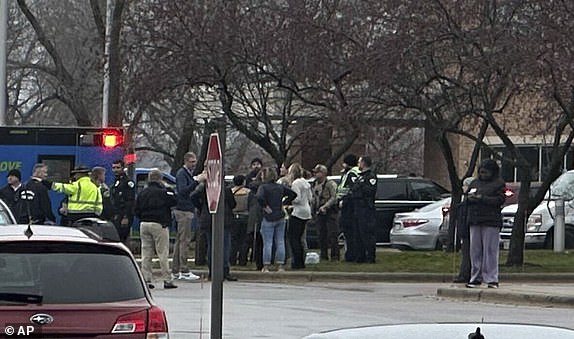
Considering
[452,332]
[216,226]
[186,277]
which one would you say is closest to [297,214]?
[186,277]

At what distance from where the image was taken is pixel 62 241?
8547 millimetres

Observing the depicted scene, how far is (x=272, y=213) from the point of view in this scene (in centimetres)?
2119

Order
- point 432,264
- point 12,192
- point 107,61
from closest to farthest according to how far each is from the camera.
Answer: point 12,192 → point 432,264 → point 107,61

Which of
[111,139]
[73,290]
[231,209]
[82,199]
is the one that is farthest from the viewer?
[111,139]

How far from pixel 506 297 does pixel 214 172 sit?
774 centimetres

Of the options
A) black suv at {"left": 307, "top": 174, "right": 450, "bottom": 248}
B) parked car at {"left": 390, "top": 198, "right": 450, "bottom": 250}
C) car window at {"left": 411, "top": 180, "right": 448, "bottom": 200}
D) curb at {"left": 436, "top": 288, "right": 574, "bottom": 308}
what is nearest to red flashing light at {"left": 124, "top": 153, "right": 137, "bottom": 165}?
parked car at {"left": 390, "top": 198, "right": 450, "bottom": 250}

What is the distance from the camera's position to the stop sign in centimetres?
1063

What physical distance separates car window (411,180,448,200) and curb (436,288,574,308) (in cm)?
1253

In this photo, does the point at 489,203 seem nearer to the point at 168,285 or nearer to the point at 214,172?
the point at 168,285

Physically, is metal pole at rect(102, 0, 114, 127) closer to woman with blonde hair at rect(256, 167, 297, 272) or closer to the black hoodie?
woman with blonde hair at rect(256, 167, 297, 272)

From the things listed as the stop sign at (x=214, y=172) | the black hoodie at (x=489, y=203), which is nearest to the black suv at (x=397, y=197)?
the black hoodie at (x=489, y=203)

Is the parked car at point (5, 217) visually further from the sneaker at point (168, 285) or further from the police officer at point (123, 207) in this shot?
the police officer at point (123, 207)

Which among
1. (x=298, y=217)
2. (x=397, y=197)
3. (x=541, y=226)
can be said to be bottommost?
(x=298, y=217)

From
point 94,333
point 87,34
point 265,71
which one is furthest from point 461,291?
point 87,34
